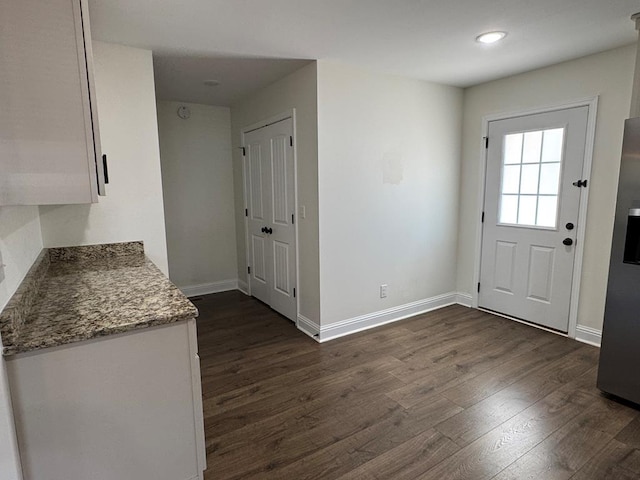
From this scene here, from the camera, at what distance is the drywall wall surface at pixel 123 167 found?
2.46 m

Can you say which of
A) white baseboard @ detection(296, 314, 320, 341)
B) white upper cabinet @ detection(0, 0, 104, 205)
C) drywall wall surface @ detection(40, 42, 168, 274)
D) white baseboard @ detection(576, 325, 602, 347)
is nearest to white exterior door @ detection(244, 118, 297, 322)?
white baseboard @ detection(296, 314, 320, 341)

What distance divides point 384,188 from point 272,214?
1.21 meters

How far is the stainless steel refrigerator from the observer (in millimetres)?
2107

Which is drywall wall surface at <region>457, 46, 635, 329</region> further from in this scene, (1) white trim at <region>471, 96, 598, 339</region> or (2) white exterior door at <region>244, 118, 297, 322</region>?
(2) white exterior door at <region>244, 118, 297, 322</region>

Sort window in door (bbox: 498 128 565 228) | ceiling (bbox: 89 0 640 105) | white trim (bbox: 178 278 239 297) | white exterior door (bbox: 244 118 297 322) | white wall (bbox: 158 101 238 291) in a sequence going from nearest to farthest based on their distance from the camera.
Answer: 1. ceiling (bbox: 89 0 640 105)
2. window in door (bbox: 498 128 565 228)
3. white exterior door (bbox: 244 118 297 322)
4. white wall (bbox: 158 101 238 291)
5. white trim (bbox: 178 278 239 297)

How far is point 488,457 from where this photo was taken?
1.85 m

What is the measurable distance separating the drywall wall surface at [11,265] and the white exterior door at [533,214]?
380 cm

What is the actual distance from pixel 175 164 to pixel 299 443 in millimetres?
3489

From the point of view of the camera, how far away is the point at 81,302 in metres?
1.65

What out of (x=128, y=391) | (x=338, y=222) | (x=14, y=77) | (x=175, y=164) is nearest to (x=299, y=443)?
(x=128, y=391)

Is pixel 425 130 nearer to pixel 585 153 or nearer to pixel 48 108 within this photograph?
pixel 585 153

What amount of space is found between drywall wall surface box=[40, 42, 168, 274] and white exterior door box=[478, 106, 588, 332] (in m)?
3.19

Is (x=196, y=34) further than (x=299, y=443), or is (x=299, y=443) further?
(x=196, y=34)

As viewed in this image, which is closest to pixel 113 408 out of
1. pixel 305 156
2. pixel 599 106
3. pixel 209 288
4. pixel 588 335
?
pixel 305 156
